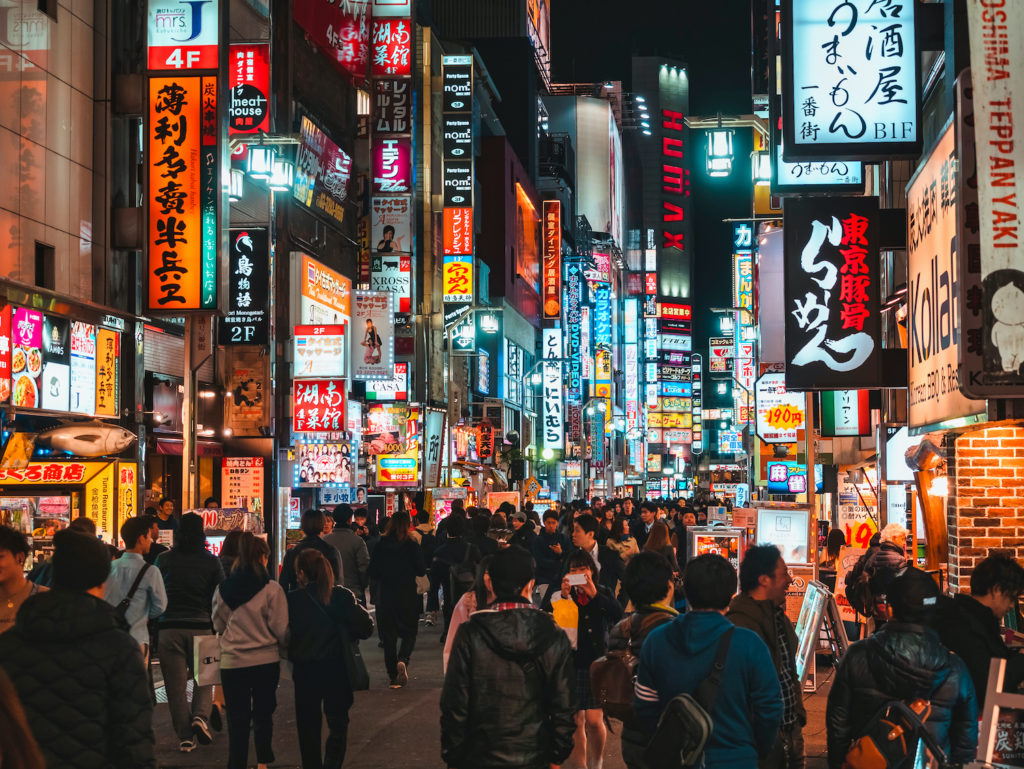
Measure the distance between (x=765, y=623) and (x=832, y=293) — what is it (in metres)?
7.60

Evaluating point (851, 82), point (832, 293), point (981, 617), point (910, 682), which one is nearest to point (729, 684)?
point (910, 682)

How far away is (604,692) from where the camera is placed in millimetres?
7176

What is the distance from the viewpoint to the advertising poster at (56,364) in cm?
1905

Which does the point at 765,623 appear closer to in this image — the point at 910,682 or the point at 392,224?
the point at 910,682

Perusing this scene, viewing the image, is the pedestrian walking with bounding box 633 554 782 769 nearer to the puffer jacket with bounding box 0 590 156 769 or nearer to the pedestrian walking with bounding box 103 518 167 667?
the puffer jacket with bounding box 0 590 156 769

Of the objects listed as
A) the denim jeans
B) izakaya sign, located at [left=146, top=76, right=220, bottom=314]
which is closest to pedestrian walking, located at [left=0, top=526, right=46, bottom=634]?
the denim jeans

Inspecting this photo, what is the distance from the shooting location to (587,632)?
9.86 metres

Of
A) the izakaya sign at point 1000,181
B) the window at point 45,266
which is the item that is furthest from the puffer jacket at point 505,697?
the window at point 45,266

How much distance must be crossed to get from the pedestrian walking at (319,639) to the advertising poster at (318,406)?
2032cm

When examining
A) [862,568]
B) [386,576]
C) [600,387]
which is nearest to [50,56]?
[386,576]

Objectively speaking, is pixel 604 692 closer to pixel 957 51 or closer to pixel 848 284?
pixel 957 51

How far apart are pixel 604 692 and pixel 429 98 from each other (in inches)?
1574

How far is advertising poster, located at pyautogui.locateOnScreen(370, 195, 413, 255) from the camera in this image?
38.3 metres

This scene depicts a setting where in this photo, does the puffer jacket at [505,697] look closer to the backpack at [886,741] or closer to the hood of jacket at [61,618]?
the backpack at [886,741]
